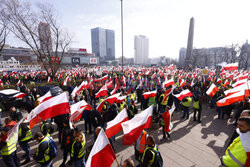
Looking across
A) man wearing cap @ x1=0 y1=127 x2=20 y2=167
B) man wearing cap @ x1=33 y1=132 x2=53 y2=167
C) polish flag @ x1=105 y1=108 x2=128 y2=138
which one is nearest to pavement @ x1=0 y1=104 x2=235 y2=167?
polish flag @ x1=105 y1=108 x2=128 y2=138

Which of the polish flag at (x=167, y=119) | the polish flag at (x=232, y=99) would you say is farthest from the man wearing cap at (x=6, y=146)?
the polish flag at (x=232, y=99)

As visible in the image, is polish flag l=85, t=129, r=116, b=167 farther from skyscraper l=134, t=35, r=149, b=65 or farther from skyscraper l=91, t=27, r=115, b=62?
skyscraper l=134, t=35, r=149, b=65

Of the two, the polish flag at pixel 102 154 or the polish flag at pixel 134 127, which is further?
the polish flag at pixel 134 127

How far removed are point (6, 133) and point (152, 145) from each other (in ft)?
13.1

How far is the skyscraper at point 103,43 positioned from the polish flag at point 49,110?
5562 inches

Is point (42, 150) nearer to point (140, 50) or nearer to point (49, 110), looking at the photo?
point (49, 110)

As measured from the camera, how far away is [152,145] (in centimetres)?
297

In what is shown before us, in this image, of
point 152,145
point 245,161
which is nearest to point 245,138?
point 245,161

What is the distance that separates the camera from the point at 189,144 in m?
5.39

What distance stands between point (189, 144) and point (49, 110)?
5.56m

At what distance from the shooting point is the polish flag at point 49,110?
12.9 ft

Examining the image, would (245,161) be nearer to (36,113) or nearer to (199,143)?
(199,143)

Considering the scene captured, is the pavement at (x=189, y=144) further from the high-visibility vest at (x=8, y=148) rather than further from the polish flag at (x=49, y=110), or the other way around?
the polish flag at (x=49, y=110)

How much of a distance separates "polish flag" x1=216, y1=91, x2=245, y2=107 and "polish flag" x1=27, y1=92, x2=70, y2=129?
5.47 metres
